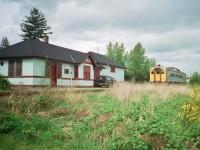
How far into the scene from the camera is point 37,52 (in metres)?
28.9

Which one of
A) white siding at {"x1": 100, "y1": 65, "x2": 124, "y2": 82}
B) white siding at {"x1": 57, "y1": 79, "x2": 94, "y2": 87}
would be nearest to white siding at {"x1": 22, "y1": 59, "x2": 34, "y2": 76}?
white siding at {"x1": 57, "y1": 79, "x2": 94, "y2": 87}

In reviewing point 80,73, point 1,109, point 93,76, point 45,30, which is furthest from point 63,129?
point 45,30

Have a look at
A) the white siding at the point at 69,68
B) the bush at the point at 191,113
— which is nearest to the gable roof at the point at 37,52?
the white siding at the point at 69,68

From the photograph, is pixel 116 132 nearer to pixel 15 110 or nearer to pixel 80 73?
pixel 15 110

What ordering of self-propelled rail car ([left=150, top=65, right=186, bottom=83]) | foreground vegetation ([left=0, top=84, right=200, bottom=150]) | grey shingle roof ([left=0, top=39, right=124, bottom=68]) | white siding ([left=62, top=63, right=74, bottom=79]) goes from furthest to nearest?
1. self-propelled rail car ([left=150, top=65, right=186, bottom=83])
2. white siding ([left=62, top=63, right=74, bottom=79])
3. grey shingle roof ([left=0, top=39, right=124, bottom=68])
4. foreground vegetation ([left=0, top=84, right=200, bottom=150])

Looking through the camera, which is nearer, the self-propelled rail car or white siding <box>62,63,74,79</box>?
white siding <box>62,63,74,79</box>

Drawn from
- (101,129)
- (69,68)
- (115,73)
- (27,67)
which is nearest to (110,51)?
(115,73)

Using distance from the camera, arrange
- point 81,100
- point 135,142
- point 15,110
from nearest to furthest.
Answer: point 135,142 → point 15,110 → point 81,100

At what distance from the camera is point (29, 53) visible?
28062 mm

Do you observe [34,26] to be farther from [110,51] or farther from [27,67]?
[27,67]

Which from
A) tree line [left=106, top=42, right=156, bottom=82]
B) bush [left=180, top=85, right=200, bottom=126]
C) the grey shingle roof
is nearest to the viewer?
bush [left=180, top=85, right=200, bottom=126]

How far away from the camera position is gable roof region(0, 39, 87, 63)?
94.1ft

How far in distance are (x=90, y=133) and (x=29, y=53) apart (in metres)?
22.6

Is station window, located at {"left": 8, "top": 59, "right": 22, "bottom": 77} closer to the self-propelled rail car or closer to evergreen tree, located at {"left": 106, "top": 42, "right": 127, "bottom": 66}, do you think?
the self-propelled rail car
